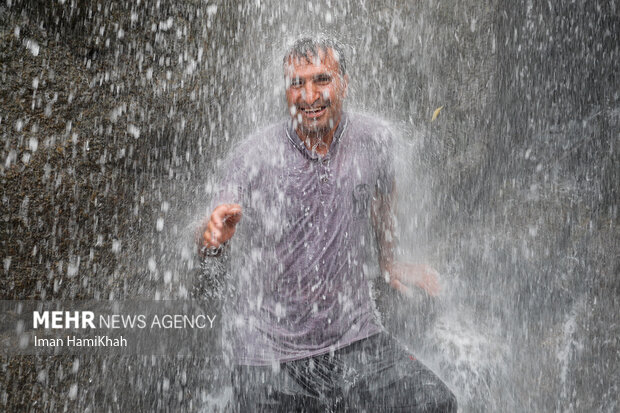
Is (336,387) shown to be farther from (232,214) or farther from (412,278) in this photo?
→ (232,214)

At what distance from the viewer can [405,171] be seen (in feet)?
12.3

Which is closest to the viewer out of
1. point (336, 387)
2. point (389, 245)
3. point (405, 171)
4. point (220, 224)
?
point (220, 224)

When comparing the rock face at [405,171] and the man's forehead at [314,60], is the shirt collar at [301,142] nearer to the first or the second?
the man's forehead at [314,60]

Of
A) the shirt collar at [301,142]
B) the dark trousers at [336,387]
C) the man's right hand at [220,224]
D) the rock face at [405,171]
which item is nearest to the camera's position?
the man's right hand at [220,224]

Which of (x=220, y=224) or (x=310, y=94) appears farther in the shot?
(x=310, y=94)

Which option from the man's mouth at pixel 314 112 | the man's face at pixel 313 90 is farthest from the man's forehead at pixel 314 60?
the man's mouth at pixel 314 112

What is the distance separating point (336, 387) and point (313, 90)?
1.19m

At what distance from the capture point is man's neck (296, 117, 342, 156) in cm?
238

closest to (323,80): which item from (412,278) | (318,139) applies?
(318,139)

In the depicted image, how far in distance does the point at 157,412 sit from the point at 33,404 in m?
0.65

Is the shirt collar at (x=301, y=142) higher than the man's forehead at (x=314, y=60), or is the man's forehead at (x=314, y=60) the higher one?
the man's forehead at (x=314, y=60)

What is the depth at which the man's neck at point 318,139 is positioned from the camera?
93.7 inches

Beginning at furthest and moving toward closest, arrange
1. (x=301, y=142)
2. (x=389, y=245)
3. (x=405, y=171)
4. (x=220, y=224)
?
(x=405, y=171)
(x=389, y=245)
(x=301, y=142)
(x=220, y=224)

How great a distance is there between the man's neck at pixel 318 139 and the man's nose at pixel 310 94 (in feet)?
0.46
